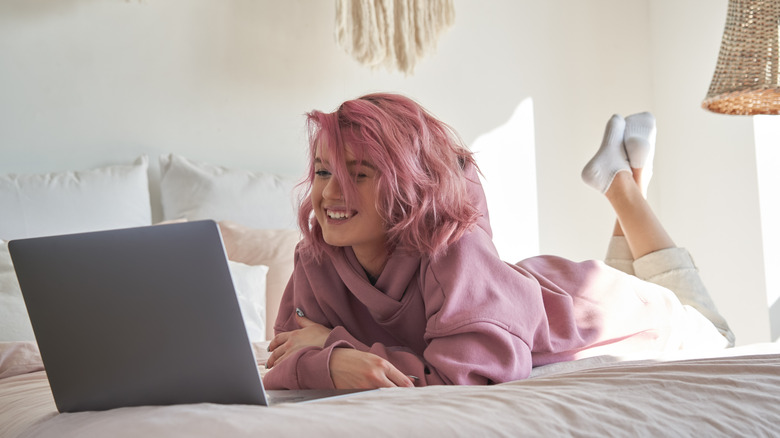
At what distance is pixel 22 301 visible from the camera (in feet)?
5.95

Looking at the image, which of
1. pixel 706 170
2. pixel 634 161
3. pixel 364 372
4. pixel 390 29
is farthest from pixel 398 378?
pixel 706 170

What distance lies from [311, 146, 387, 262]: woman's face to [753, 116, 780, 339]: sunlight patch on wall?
2090 mm

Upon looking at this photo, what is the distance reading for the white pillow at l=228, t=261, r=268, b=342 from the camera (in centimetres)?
201

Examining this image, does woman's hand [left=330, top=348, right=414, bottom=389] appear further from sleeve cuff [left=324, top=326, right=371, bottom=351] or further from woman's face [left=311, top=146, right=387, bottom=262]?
woman's face [left=311, top=146, right=387, bottom=262]

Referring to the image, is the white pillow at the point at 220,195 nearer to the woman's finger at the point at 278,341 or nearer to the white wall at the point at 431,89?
the white wall at the point at 431,89

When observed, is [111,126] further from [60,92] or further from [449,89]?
[449,89]

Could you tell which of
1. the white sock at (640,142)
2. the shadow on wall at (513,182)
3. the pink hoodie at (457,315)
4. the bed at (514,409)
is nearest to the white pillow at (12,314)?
the bed at (514,409)

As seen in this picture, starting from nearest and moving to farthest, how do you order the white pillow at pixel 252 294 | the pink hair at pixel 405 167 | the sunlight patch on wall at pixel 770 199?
the pink hair at pixel 405 167
the white pillow at pixel 252 294
the sunlight patch on wall at pixel 770 199

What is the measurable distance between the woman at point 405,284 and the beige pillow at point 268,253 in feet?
2.06

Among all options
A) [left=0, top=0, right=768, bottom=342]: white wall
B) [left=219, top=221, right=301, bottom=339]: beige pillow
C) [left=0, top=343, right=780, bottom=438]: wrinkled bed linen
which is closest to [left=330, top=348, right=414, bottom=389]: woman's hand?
[left=0, top=343, right=780, bottom=438]: wrinkled bed linen

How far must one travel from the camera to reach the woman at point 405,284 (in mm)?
1182

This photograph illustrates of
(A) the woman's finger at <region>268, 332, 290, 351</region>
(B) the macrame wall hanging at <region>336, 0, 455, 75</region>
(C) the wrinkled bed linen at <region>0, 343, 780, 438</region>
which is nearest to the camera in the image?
(C) the wrinkled bed linen at <region>0, 343, 780, 438</region>

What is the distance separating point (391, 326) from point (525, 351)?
0.26 meters

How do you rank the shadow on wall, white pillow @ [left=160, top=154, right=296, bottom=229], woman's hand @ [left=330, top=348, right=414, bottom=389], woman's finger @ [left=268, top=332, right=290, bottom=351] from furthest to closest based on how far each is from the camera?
the shadow on wall → white pillow @ [left=160, top=154, right=296, bottom=229] → woman's finger @ [left=268, top=332, right=290, bottom=351] → woman's hand @ [left=330, top=348, right=414, bottom=389]
